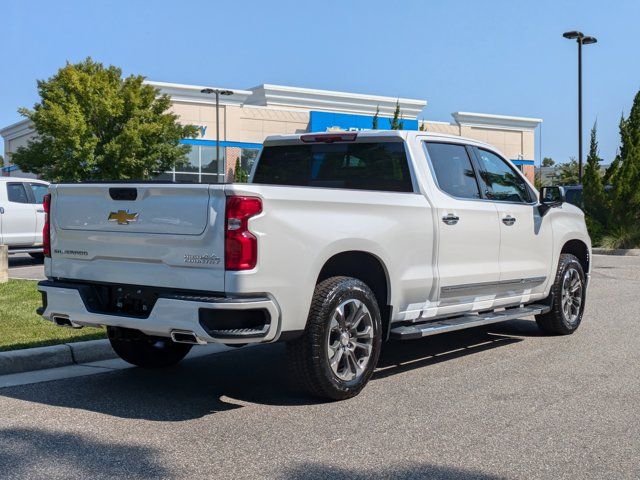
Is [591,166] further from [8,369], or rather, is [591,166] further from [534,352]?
[8,369]

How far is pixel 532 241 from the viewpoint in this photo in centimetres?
820

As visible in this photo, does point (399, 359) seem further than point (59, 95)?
No

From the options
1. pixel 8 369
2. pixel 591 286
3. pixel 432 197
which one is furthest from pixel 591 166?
pixel 8 369

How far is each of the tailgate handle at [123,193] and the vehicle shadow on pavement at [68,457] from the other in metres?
1.66

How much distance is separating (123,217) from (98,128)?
31.6 metres

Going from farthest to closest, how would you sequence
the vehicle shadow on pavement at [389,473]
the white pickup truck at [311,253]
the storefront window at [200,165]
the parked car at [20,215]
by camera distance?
the storefront window at [200,165], the parked car at [20,215], the white pickup truck at [311,253], the vehicle shadow on pavement at [389,473]

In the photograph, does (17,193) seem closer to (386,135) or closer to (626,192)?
(386,135)

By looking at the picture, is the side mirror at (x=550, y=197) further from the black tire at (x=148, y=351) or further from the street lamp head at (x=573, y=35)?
the street lamp head at (x=573, y=35)

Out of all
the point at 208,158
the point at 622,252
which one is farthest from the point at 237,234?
the point at 208,158

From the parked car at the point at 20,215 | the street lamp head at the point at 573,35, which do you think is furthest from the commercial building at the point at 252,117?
the parked car at the point at 20,215

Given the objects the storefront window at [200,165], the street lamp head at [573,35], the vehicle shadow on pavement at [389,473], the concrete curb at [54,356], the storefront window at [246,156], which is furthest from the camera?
the storefront window at [246,156]

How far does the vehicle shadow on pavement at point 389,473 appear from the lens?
4.30 meters

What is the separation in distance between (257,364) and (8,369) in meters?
2.09

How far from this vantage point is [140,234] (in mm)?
5668
